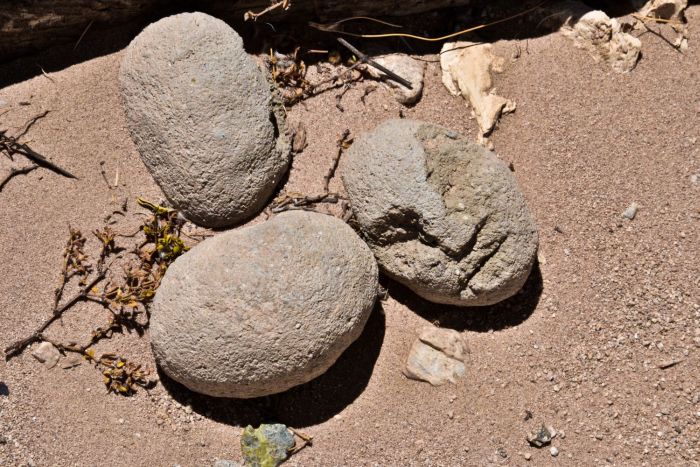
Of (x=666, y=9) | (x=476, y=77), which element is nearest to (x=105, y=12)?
(x=476, y=77)

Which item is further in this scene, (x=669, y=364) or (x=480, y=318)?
(x=480, y=318)

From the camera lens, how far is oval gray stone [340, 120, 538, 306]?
118 inches

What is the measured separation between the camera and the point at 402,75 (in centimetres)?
347

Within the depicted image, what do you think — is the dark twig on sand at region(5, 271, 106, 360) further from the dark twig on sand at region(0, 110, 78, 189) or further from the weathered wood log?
the weathered wood log

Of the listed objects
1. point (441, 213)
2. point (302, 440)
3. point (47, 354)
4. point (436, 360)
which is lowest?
point (302, 440)

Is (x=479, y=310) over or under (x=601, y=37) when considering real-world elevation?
under

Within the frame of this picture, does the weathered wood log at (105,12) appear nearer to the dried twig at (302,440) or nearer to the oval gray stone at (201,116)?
the oval gray stone at (201,116)

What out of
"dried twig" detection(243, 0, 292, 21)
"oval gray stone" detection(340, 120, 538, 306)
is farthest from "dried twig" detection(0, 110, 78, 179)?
"oval gray stone" detection(340, 120, 538, 306)

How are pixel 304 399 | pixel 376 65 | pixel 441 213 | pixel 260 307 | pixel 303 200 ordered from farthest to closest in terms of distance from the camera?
pixel 376 65, pixel 303 200, pixel 304 399, pixel 441 213, pixel 260 307

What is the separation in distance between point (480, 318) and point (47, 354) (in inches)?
70.7

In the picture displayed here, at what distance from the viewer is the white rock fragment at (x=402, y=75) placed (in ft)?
11.3

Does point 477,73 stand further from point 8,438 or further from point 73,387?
point 8,438

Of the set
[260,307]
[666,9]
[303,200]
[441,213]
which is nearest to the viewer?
[260,307]

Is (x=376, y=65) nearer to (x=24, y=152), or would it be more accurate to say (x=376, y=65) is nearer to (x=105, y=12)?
(x=105, y=12)
